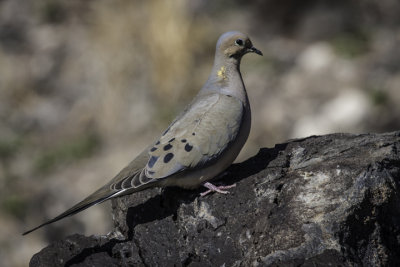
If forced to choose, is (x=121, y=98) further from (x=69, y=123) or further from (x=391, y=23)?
(x=391, y=23)

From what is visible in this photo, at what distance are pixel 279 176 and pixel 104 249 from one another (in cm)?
116

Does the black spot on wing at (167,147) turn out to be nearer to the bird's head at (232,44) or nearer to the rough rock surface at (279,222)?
the rough rock surface at (279,222)

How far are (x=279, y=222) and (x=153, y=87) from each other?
21.0 ft

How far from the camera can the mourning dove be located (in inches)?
155

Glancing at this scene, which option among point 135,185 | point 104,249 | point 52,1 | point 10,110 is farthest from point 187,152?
point 52,1

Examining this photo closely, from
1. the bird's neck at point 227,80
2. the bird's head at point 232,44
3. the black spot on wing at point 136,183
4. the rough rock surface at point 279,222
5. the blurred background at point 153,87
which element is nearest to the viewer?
the rough rock surface at point 279,222

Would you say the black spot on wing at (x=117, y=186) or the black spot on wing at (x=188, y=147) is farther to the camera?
the black spot on wing at (x=188, y=147)

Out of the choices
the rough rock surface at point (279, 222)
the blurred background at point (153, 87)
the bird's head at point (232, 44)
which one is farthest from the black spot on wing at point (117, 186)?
the blurred background at point (153, 87)

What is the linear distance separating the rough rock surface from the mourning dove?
0.53 ft

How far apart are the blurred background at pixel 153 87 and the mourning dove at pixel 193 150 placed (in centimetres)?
425

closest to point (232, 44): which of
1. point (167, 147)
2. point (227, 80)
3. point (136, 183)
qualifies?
point (227, 80)

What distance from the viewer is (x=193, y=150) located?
407 cm

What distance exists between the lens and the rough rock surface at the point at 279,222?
11.5 ft

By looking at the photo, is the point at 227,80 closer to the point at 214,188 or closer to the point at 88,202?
the point at 214,188
